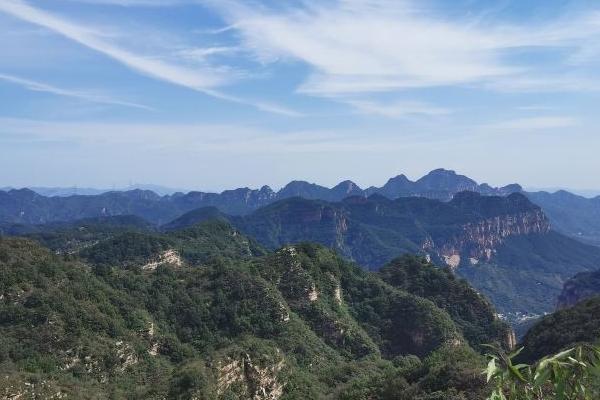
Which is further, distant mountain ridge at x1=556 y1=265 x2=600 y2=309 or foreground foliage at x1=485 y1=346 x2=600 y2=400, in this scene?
distant mountain ridge at x1=556 y1=265 x2=600 y2=309

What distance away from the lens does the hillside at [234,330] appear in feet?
143

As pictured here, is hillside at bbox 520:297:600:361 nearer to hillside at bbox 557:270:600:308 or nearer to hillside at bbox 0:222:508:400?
hillside at bbox 0:222:508:400

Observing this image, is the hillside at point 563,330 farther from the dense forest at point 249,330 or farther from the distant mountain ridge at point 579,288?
the distant mountain ridge at point 579,288

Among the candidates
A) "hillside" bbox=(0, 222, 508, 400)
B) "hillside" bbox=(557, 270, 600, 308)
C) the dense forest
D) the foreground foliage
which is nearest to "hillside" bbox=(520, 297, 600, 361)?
the dense forest

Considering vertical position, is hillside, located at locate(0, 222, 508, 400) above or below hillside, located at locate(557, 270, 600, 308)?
above

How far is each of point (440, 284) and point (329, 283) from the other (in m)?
27.4

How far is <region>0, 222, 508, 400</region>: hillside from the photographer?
1711 inches

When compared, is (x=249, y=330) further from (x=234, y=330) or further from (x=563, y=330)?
(x=563, y=330)

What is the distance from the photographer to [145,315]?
6869 centimetres

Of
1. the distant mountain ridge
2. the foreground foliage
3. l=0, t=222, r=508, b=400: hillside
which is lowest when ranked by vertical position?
the distant mountain ridge

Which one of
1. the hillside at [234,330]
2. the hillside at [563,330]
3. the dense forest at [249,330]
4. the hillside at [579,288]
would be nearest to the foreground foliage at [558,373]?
→ the dense forest at [249,330]

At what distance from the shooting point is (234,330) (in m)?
73.6

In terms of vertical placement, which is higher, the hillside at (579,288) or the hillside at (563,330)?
the hillside at (563,330)

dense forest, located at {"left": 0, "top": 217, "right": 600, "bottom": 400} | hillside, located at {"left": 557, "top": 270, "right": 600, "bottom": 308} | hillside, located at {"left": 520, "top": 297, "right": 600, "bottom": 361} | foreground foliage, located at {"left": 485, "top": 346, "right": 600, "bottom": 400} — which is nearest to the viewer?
foreground foliage, located at {"left": 485, "top": 346, "right": 600, "bottom": 400}
